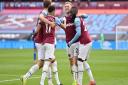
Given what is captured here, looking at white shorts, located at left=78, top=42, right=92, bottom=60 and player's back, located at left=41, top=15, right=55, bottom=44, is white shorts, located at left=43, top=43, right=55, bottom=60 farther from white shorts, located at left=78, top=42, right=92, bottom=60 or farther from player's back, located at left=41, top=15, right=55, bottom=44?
white shorts, located at left=78, top=42, right=92, bottom=60

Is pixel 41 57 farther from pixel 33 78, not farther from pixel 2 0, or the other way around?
pixel 2 0

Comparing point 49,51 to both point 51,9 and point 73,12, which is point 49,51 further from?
point 73,12

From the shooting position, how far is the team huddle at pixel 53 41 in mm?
13602

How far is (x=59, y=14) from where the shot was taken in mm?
56438

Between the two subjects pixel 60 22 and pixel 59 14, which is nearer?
pixel 60 22

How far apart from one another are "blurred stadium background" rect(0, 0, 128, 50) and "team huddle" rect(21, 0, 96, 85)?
3281cm

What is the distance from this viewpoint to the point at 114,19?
55.0 m

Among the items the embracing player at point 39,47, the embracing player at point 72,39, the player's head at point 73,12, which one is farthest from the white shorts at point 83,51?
the embracing player at point 39,47

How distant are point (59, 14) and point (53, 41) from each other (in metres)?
42.8

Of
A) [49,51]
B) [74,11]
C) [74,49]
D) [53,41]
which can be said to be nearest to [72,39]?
→ [74,49]

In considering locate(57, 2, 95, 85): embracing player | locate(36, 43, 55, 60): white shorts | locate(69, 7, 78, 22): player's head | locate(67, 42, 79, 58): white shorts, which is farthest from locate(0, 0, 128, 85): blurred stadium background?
locate(36, 43, 55, 60): white shorts

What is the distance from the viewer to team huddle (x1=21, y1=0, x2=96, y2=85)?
1360 centimetres

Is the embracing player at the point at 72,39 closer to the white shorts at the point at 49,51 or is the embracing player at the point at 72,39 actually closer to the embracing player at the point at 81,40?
the embracing player at the point at 81,40

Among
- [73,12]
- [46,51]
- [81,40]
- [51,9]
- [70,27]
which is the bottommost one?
[46,51]
